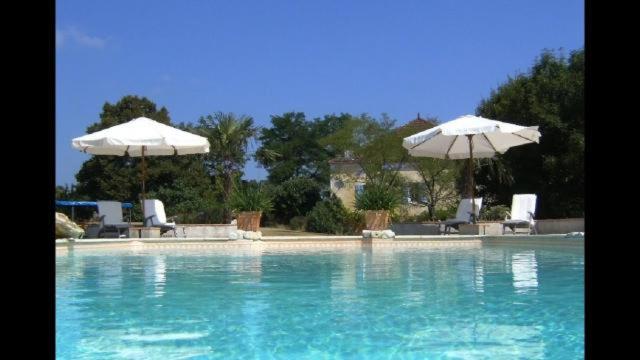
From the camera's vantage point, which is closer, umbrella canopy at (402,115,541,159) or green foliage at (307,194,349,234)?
umbrella canopy at (402,115,541,159)

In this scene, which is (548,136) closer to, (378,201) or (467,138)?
(467,138)

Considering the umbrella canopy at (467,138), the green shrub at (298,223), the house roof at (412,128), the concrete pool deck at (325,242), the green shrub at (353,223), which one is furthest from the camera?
the house roof at (412,128)

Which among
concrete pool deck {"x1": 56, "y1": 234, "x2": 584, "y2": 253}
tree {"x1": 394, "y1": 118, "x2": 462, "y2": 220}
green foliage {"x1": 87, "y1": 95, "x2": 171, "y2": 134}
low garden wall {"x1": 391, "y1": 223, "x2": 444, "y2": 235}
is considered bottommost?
concrete pool deck {"x1": 56, "y1": 234, "x2": 584, "y2": 253}

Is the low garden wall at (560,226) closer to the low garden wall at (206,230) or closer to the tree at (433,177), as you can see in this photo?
the low garden wall at (206,230)

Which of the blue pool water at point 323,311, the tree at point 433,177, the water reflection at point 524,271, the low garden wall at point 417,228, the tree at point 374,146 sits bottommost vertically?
the blue pool water at point 323,311

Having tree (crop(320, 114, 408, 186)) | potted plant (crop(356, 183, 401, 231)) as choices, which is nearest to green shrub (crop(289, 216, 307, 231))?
tree (crop(320, 114, 408, 186))

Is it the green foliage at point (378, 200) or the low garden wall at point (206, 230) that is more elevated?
the green foliage at point (378, 200)

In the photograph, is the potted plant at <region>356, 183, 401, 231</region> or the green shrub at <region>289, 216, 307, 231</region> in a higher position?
the potted plant at <region>356, 183, 401, 231</region>

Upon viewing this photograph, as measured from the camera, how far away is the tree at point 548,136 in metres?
21.7

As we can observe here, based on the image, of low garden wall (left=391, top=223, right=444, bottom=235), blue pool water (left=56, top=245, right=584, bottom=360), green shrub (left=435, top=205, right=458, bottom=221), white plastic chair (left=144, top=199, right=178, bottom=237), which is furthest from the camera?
green shrub (left=435, top=205, right=458, bottom=221)

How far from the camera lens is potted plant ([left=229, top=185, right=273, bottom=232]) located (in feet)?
53.2

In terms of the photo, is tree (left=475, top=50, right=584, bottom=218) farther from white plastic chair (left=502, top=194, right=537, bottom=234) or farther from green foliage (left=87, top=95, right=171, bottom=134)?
green foliage (left=87, top=95, right=171, bottom=134)

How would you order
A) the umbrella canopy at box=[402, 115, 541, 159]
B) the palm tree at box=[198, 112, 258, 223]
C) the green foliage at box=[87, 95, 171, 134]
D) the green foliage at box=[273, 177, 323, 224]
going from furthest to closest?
1. the green foliage at box=[87, 95, 171, 134]
2. the green foliage at box=[273, 177, 323, 224]
3. the palm tree at box=[198, 112, 258, 223]
4. the umbrella canopy at box=[402, 115, 541, 159]

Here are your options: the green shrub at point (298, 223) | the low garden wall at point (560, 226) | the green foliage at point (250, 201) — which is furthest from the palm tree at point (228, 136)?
the low garden wall at point (560, 226)
